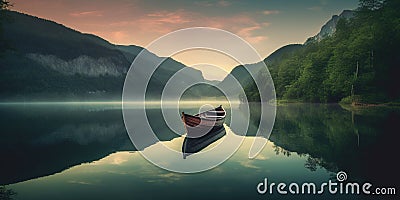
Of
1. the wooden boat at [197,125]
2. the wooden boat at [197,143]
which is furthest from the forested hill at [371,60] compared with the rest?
the wooden boat at [197,143]

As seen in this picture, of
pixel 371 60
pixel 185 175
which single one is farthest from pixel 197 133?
pixel 371 60

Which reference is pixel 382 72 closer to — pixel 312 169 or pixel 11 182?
pixel 312 169

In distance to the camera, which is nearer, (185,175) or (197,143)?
(185,175)

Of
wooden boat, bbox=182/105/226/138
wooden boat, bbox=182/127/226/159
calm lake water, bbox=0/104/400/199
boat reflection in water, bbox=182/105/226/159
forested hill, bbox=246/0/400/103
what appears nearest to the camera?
calm lake water, bbox=0/104/400/199

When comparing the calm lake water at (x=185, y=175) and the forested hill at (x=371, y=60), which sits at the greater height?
the forested hill at (x=371, y=60)

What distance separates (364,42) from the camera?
208ft

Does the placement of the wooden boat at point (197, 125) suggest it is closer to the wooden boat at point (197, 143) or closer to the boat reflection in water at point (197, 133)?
the boat reflection in water at point (197, 133)

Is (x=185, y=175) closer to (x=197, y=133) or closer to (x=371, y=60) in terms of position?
(x=197, y=133)

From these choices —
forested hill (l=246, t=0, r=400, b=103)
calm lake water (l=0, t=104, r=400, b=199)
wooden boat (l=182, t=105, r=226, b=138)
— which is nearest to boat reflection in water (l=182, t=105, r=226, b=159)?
wooden boat (l=182, t=105, r=226, b=138)

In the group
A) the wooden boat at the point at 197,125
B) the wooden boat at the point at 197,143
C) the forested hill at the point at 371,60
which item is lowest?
the wooden boat at the point at 197,143

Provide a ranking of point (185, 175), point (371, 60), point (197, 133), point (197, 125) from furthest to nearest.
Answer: point (371, 60) < point (197, 133) < point (197, 125) < point (185, 175)

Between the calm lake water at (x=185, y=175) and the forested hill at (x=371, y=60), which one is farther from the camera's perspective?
the forested hill at (x=371, y=60)

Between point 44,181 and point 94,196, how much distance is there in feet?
12.6

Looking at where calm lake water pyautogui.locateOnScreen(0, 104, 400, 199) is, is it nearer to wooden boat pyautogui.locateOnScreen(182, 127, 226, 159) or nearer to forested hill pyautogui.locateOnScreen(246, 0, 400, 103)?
wooden boat pyautogui.locateOnScreen(182, 127, 226, 159)
